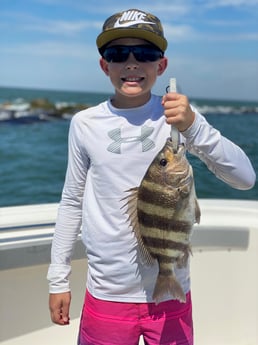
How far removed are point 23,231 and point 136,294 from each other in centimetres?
90

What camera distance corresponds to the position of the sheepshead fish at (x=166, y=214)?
1.44m

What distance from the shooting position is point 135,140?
65.9 inches

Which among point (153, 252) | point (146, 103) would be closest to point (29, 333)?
point (153, 252)

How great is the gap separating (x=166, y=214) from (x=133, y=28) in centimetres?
60

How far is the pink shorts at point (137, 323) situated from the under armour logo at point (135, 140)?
0.51 metres

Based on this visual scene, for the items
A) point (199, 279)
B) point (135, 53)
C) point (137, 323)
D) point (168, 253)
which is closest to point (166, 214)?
point (168, 253)

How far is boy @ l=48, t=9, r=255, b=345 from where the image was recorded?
165cm

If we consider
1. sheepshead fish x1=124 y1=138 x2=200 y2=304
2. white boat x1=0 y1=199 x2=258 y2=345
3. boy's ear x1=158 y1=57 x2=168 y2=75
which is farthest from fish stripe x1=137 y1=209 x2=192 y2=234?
white boat x1=0 y1=199 x2=258 y2=345

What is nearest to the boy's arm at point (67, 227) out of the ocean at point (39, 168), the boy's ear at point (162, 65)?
the boy's ear at point (162, 65)

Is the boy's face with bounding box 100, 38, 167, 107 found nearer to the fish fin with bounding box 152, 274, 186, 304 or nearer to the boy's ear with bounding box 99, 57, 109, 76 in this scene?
the boy's ear with bounding box 99, 57, 109, 76

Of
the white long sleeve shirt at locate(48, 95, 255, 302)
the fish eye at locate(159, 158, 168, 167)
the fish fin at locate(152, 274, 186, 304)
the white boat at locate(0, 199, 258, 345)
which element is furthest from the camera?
the white boat at locate(0, 199, 258, 345)

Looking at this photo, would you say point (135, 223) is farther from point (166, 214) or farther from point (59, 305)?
point (59, 305)

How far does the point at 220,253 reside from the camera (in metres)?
2.59

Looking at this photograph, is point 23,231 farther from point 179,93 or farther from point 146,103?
point 179,93
